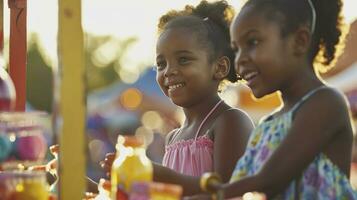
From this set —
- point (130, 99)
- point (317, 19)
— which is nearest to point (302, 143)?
point (317, 19)

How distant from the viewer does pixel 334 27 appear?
284 cm

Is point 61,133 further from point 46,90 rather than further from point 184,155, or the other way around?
point 46,90

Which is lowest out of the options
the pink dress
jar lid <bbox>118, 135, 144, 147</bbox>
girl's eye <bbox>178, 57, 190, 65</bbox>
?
the pink dress

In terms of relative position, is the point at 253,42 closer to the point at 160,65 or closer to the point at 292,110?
the point at 292,110

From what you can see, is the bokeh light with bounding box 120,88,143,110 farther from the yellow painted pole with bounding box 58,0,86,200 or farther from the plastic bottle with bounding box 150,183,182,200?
the plastic bottle with bounding box 150,183,182,200

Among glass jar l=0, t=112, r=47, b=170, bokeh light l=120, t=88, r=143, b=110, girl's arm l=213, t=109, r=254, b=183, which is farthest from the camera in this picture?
bokeh light l=120, t=88, r=143, b=110

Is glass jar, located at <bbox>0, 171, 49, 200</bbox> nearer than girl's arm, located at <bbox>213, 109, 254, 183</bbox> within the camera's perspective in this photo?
Yes

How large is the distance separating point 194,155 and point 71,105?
1294 mm

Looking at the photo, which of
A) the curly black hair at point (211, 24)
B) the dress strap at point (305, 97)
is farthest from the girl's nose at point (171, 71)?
the dress strap at point (305, 97)

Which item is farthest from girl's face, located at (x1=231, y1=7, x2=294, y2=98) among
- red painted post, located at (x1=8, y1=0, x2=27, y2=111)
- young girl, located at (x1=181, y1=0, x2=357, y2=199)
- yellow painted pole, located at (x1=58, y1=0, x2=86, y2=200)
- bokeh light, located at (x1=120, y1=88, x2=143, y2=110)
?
bokeh light, located at (x1=120, y1=88, x2=143, y2=110)

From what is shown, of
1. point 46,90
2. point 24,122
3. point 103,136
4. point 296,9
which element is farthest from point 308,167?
point 46,90

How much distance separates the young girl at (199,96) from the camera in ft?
10.5

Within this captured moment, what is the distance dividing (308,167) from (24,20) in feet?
3.99

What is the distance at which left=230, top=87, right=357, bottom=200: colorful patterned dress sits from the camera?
251cm
